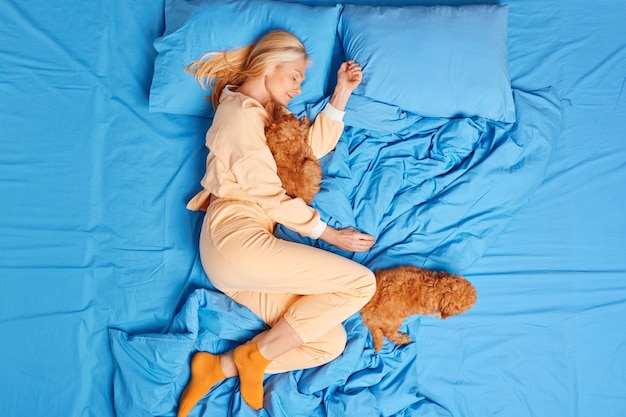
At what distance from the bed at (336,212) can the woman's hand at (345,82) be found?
6 centimetres

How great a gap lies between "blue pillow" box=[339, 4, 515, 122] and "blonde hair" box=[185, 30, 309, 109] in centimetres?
26

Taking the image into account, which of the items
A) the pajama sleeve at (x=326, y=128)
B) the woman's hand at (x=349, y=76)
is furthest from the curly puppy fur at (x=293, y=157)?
the woman's hand at (x=349, y=76)

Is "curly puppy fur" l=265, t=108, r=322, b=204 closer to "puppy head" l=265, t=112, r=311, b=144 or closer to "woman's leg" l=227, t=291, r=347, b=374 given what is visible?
"puppy head" l=265, t=112, r=311, b=144

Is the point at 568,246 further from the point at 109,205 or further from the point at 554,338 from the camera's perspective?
the point at 109,205

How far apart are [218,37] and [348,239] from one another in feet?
2.57

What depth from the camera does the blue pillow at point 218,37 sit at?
1.91 m

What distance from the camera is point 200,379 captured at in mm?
1739

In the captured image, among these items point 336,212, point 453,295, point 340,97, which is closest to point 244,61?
point 340,97

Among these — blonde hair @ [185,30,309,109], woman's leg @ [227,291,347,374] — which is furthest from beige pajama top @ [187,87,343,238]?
woman's leg @ [227,291,347,374]

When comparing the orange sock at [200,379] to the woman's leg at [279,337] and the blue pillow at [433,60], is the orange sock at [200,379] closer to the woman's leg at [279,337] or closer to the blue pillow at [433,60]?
the woman's leg at [279,337]

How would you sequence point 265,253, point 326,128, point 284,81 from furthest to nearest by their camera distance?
point 326,128 → point 284,81 → point 265,253

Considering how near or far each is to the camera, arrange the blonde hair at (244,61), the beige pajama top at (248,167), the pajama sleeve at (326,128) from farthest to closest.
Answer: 1. the pajama sleeve at (326,128)
2. the blonde hair at (244,61)
3. the beige pajama top at (248,167)

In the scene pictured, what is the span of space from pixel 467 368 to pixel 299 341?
0.56 m

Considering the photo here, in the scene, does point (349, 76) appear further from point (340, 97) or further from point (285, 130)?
point (285, 130)
